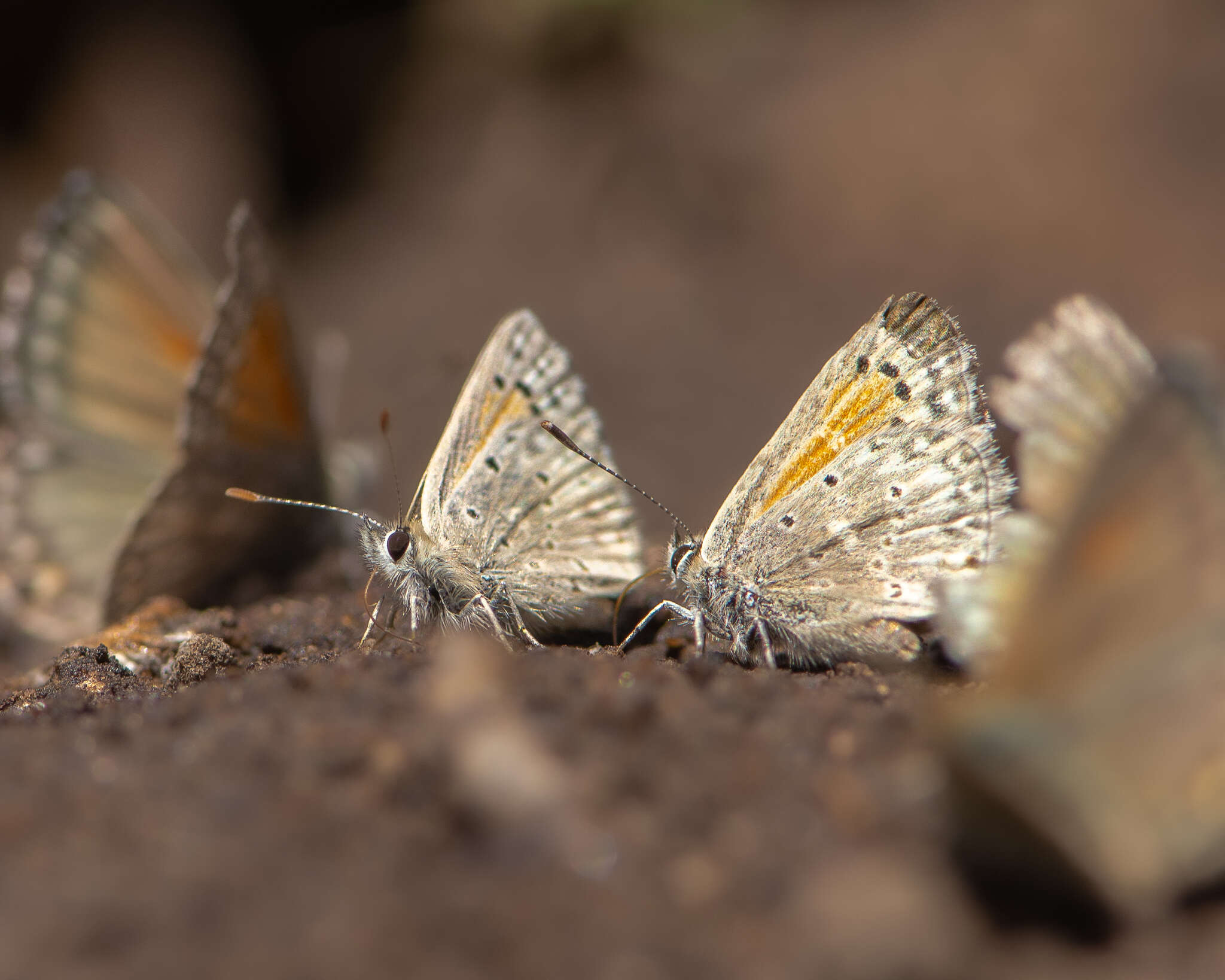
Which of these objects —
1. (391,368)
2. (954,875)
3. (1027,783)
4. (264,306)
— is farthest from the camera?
(391,368)

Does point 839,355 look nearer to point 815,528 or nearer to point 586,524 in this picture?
point 815,528

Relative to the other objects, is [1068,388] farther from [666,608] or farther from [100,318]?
[100,318]

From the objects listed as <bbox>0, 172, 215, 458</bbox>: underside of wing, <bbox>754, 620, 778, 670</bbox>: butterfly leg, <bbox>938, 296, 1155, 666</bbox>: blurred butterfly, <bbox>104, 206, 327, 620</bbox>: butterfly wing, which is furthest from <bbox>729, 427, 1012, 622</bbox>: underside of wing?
<bbox>0, 172, 215, 458</bbox>: underside of wing

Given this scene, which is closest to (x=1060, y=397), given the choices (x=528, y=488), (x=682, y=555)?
(x=682, y=555)

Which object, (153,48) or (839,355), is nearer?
(839,355)

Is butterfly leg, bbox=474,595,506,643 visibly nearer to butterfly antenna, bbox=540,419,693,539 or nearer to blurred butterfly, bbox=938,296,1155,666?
butterfly antenna, bbox=540,419,693,539

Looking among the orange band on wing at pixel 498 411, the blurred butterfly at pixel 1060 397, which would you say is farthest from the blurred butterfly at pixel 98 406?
the blurred butterfly at pixel 1060 397

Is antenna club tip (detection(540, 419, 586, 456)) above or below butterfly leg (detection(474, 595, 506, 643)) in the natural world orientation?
above

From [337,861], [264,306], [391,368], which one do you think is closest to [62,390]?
[264,306]
